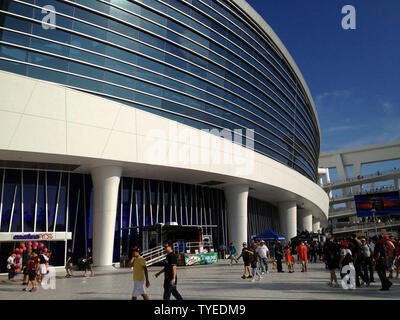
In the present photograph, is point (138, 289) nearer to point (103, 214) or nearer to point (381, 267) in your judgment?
point (381, 267)

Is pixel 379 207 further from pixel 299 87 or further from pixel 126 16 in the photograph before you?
pixel 126 16

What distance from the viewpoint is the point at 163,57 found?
27.5m

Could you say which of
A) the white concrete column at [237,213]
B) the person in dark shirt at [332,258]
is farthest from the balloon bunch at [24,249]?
the person in dark shirt at [332,258]

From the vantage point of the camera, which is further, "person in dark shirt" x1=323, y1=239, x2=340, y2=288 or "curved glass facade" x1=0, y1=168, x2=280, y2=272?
"curved glass facade" x1=0, y1=168, x2=280, y2=272

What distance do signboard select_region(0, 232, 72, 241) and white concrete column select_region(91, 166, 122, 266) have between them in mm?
1905

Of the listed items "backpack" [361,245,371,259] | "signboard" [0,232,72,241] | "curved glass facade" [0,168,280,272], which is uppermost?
"curved glass facade" [0,168,280,272]

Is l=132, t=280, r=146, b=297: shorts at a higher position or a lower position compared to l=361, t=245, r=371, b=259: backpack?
lower

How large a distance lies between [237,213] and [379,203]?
45986mm

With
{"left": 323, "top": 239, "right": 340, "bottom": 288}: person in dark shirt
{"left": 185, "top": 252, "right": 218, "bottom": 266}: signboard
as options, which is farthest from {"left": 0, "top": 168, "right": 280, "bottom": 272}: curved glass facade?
{"left": 323, "top": 239, "right": 340, "bottom": 288}: person in dark shirt

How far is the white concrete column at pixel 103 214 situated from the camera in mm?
23453

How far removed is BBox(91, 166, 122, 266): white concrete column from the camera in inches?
923

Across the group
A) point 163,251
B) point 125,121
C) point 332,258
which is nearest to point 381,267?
point 332,258

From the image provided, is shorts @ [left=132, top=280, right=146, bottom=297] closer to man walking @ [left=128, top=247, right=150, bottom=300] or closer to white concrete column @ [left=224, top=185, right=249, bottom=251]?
man walking @ [left=128, top=247, right=150, bottom=300]

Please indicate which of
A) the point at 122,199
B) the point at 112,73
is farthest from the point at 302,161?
the point at 112,73
